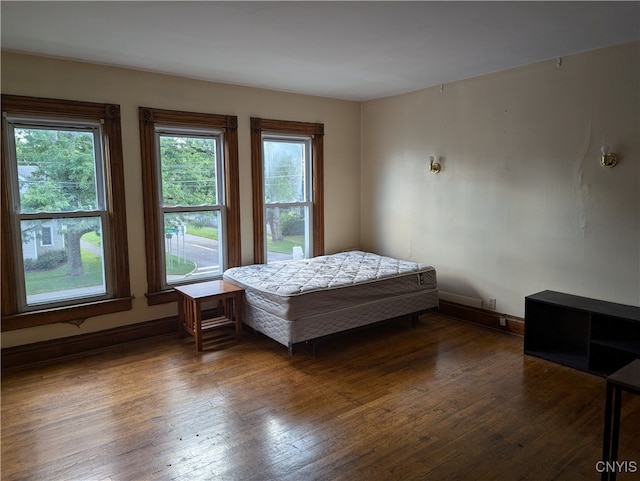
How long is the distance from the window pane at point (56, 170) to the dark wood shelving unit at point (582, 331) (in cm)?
A: 386

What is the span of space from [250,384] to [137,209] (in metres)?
1.93

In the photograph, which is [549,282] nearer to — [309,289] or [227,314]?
[309,289]

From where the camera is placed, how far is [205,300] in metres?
3.79

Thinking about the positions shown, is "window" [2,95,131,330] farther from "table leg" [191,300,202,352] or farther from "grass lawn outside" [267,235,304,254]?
"grass lawn outside" [267,235,304,254]

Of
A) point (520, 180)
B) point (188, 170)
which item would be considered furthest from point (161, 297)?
point (520, 180)

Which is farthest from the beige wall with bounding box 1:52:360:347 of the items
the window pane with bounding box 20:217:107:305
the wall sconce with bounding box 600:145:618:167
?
the wall sconce with bounding box 600:145:618:167

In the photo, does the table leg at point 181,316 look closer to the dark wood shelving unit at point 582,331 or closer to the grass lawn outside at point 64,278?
the grass lawn outside at point 64,278

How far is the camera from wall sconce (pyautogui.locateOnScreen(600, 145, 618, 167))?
335 cm

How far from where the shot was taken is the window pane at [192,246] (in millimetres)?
4258

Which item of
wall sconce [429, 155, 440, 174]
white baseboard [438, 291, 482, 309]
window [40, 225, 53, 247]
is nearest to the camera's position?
window [40, 225, 53, 247]

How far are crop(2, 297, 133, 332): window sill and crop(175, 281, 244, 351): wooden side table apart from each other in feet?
1.63

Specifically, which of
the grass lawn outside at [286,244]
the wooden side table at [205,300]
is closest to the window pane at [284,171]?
the grass lawn outside at [286,244]

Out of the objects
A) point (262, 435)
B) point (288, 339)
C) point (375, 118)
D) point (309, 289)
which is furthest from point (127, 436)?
point (375, 118)

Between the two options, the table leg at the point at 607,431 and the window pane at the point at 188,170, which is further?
the window pane at the point at 188,170
